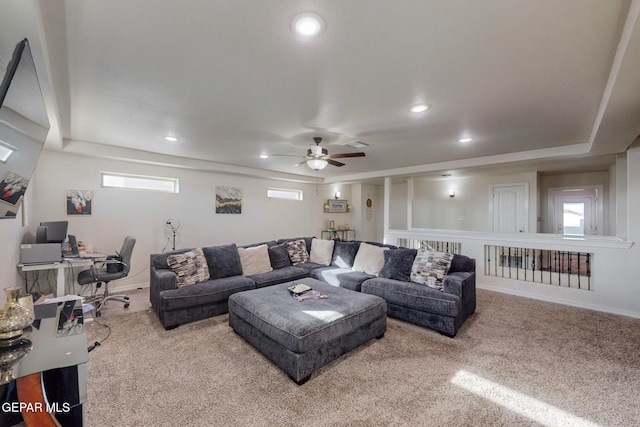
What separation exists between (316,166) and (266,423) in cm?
292

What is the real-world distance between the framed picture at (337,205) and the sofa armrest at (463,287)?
5133mm

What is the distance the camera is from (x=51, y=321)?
1610 millimetres

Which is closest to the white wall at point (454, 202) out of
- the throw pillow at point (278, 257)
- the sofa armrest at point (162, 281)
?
the throw pillow at point (278, 257)

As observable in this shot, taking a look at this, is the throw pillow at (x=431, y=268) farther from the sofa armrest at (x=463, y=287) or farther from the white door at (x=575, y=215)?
the white door at (x=575, y=215)

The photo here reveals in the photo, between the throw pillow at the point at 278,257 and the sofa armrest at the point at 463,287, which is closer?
the sofa armrest at the point at 463,287

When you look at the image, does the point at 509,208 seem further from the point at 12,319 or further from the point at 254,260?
the point at 12,319

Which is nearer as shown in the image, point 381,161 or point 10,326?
point 10,326

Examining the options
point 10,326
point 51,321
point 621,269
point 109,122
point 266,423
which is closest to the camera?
point 10,326

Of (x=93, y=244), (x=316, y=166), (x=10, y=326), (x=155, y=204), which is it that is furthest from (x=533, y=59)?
(x=93, y=244)

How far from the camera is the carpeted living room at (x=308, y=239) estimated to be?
148 centimetres

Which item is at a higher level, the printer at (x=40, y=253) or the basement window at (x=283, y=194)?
the basement window at (x=283, y=194)

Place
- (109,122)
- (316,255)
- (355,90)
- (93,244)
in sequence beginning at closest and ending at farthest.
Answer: (355,90), (109,122), (93,244), (316,255)

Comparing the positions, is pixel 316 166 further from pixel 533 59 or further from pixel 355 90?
pixel 533 59

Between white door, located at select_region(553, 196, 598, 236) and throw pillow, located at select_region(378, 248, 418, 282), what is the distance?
17.0 ft
